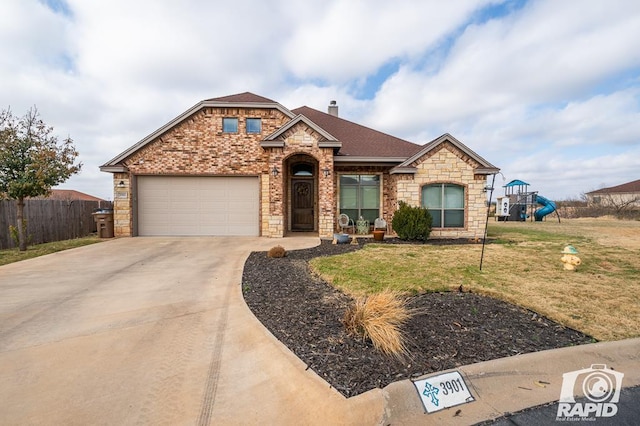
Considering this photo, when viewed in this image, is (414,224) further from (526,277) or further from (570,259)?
(526,277)

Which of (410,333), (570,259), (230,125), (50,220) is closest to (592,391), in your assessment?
(410,333)

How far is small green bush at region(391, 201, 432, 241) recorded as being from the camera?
1123 centimetres

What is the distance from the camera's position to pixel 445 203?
1263 cm

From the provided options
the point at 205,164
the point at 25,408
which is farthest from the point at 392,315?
the point at 205,164

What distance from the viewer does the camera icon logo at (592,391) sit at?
2.48 metres

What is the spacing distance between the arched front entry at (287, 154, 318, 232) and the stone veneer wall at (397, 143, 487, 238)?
425cm

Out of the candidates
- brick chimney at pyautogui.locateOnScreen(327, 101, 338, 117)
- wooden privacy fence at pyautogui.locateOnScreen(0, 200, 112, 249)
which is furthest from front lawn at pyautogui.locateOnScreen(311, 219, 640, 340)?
brick chimney at pyautogui.locateOnScreen(327, 101, 338, 117)

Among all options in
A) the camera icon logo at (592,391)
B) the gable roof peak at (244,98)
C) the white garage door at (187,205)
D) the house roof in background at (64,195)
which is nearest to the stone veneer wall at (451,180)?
the white garage door at (187,205)

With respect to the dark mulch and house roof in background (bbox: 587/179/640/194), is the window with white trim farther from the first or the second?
house roof in background (bbox: 587/179/640/194)

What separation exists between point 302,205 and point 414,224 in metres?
5.70

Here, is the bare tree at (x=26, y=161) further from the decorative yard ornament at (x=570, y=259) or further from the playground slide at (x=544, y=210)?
the playground slide at (x=544, y=210)

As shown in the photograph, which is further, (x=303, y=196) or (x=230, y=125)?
(x=303, y=196)

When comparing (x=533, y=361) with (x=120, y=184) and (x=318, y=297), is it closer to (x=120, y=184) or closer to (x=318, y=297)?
(x=318, y=297)

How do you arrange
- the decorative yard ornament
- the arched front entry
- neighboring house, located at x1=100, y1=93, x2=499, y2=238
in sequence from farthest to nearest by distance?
the arched front entry, neighboring house, located at x1=100, y1=93, x2=499, y2=238, the decorative yard ornament
